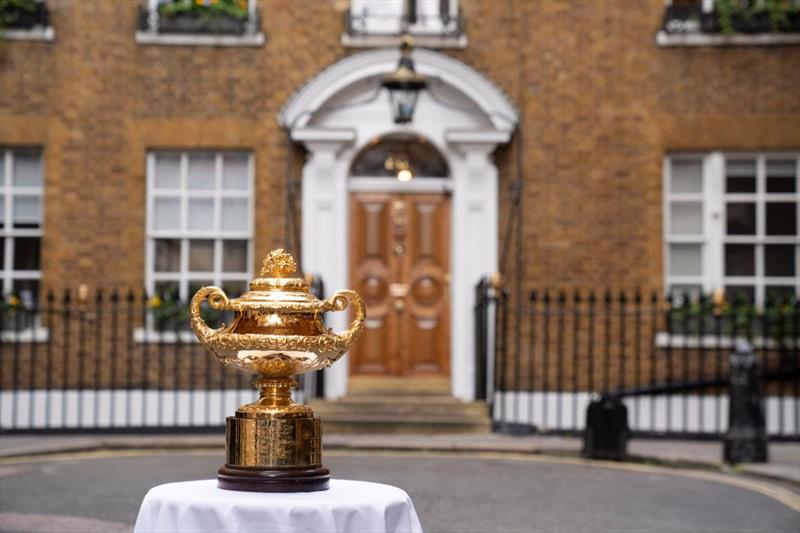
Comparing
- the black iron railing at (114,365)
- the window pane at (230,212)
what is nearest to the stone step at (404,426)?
the black iron railing at (114,365)

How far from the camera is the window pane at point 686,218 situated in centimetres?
1730

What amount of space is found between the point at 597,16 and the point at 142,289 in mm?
5834

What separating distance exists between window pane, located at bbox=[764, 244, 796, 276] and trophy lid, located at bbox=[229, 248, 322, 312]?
1196 centimetres

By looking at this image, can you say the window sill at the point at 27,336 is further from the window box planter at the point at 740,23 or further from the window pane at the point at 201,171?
the window box planter at the point at 740,23

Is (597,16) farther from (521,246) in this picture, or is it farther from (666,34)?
(521,246)

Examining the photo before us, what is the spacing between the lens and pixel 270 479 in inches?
222

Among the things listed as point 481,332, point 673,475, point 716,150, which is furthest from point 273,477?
point 716,150


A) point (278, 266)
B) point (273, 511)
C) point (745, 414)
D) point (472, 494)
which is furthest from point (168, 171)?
point (273, 511)

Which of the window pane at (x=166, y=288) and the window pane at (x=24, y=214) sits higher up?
the window pane at (x=24, y=214)

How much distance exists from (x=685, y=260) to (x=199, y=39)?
589 centimetres

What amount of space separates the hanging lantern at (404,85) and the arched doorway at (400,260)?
125 centimetres

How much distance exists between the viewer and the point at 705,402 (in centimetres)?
1686

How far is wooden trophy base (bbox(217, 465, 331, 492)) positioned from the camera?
18.5 feet

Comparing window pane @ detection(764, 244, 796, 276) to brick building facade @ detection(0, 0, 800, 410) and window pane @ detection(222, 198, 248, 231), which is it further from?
window pane @ detection(222, 198, 248, 231)
